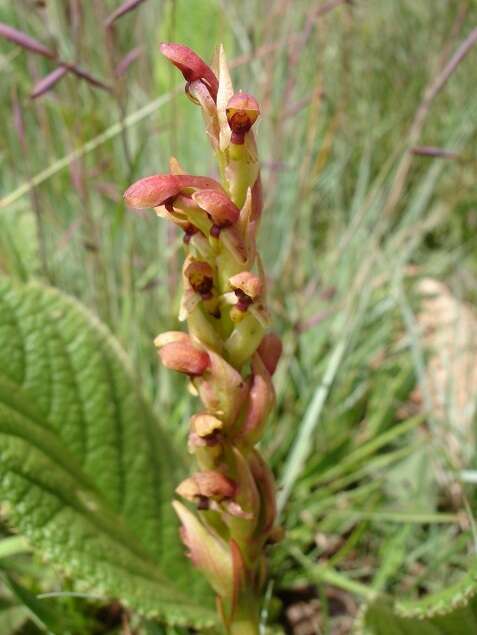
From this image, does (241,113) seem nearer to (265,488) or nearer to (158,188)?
(158,188)

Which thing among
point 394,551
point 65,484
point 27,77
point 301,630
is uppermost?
point 27,77

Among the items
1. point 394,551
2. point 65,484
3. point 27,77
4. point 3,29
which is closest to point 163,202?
point 65,484

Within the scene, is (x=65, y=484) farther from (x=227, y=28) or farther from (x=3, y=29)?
(x=227, y=28)

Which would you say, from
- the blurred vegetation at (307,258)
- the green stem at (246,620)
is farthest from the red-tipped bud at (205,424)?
the blurred vegetation at (307,258)

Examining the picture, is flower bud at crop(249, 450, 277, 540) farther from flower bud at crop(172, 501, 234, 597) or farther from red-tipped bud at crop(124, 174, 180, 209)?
red-tipped bud at crop(124, 174, 180, 209)

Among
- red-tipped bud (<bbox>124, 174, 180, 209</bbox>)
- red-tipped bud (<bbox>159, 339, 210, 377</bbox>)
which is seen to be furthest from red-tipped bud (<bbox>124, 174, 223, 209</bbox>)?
red-tipped bud (<bbox>159, 339, 210, 377</bbox>)

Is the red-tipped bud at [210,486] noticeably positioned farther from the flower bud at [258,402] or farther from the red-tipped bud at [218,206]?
the red-tipped bud at [218,206]

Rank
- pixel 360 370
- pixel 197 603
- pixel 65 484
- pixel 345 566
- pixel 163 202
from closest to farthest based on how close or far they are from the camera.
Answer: pixel 163 202, pixel 65 484, pixel 197 603, pixel 345 566, pixel 360 370
